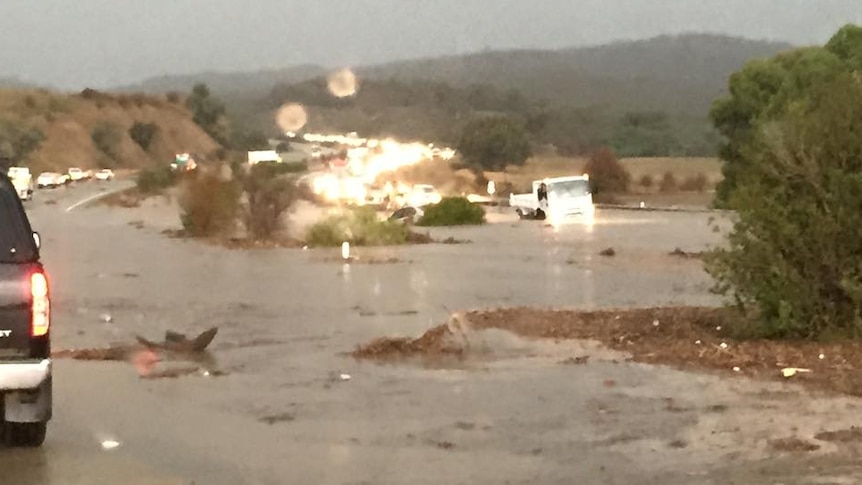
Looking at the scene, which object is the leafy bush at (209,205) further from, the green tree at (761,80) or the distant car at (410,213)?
the green tree at (761,80)

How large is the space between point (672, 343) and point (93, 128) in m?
136

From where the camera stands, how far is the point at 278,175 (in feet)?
144

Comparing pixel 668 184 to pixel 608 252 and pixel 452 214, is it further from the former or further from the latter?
pixel 608 252

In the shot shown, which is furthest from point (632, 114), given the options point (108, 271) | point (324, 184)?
point (108, 271)

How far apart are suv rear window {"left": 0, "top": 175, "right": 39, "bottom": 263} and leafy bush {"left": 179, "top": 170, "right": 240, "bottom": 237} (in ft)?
111

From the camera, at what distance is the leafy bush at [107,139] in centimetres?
A: 14312

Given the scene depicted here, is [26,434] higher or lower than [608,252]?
higher

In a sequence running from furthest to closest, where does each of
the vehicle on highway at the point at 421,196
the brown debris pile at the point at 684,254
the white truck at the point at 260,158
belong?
1. the vehicle on highway at the point at 421,196
2. the white truck at the point at 260,158
3. the brown debris pile at the point at 684,254

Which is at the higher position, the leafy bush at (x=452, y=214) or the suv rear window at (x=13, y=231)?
the suv rear window at (x=13, y=231)

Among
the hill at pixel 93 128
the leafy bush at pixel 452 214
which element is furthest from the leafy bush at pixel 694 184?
the hill at pixel 93 128

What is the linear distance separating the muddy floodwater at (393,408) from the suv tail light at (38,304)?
0.98 meters

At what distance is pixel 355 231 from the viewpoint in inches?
→ 1534

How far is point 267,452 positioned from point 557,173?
98.7 m

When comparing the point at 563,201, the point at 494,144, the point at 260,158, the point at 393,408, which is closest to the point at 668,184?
the point at 494,144
